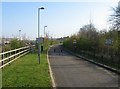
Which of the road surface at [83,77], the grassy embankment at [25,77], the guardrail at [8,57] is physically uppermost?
the guardrail at [8,57]

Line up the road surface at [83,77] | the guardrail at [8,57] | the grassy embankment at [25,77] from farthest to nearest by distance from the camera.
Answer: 1. the guardrail at [8,57]
2. the road surface at [83,77]
3. the grassy embankment at [25,77]

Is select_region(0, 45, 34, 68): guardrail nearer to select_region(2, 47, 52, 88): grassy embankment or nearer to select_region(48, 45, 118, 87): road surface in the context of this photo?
select_region(2, 47, 52, 88): grassy embankment

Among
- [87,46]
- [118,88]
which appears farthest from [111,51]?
[118,88]

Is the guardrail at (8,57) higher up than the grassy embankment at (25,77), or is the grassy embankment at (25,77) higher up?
the guardrail at (8,57)

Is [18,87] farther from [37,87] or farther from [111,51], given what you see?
[111,51]

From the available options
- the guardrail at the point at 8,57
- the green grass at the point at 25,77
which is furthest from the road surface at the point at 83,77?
the guardrail at the point at 8,57

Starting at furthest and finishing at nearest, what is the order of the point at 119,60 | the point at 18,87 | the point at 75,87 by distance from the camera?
1. the point at 119,60
2. the point at 75,87
3. the point at 18,87

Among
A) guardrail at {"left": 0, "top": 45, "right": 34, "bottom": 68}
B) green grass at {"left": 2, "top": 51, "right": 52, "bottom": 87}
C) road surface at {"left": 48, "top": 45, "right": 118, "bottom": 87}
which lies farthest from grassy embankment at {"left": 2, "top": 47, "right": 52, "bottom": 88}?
road surface at {"left": 48, "top": 45, "right": 118, "bottom": 87}

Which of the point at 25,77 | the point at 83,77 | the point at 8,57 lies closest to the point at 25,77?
the point at 25,77

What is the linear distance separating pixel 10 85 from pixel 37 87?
105 centimetres

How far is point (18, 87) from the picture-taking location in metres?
11.1

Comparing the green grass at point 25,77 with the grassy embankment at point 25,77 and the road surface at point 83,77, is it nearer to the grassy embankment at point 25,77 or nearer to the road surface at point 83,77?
the grassy embankment at point 25,77

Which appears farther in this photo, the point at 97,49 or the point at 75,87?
the point at 97,49

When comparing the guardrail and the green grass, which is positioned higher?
the guardrail
